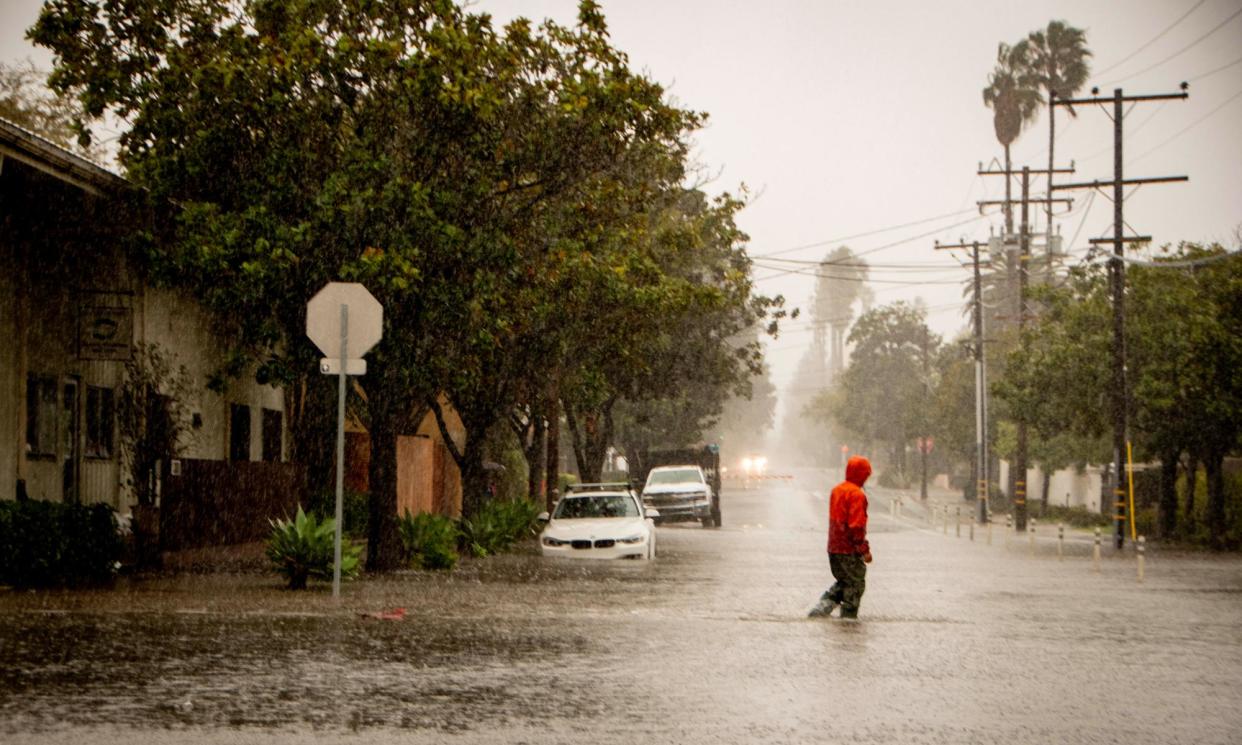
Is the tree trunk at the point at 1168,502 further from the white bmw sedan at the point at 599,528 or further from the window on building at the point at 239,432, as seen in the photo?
the window on building at the point at 239,432

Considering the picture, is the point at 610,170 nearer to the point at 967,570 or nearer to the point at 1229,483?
the point at 967,570

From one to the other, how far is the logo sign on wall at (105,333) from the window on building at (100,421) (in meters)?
3.55

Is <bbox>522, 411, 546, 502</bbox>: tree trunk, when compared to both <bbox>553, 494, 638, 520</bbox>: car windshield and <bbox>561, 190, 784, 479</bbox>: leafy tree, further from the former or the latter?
<bbox>553, 494, 638, 520</bbox>: car windshield

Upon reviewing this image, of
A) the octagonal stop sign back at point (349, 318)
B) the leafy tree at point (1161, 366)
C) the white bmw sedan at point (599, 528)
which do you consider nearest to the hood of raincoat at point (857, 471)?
the octagonal stop sign back at point (349, 318)

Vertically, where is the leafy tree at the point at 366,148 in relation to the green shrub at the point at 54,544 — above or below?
above

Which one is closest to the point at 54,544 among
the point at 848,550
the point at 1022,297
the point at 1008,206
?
the point at 848,550

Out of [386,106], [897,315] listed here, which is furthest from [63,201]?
[897,315]

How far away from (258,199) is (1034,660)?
1203cm

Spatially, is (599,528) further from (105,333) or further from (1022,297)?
(1022,297)

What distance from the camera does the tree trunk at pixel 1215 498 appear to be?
129 feet

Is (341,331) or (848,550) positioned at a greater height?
(341,331)

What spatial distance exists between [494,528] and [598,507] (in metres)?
3.07

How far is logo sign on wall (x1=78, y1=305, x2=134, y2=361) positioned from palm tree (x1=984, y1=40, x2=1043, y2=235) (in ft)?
196

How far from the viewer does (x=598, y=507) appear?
2594 cm
